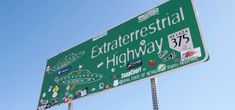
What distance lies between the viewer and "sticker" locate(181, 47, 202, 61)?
3668 mm

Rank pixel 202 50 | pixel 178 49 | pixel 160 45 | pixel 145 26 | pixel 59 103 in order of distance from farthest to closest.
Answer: pixel 59 103 < pixel 145 26 < pixel 160 45 < pixel 178 49 < pixel 202 50

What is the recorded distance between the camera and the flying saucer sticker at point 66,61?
549 centimetres

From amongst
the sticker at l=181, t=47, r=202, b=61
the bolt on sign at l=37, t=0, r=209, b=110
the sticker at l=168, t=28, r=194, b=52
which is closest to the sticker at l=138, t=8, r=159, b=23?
the bolt on sign at l=37, t=0, r=209, b=110

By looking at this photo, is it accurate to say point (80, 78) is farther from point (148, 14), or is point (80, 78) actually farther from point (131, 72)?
point (148, 14)

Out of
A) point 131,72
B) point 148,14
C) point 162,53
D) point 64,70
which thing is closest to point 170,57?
point 162,53

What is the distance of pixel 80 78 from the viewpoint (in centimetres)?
507

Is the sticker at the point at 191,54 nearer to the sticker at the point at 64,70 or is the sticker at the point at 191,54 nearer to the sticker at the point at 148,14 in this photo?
the sticker at the point at 148,14

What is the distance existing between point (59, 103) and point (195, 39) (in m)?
2.57

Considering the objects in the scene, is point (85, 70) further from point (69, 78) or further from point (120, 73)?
point (120, 73)

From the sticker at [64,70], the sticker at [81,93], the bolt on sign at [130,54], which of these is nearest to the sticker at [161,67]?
the bolt on sign at [130,54]

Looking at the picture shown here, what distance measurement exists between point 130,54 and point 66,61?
166 centimetres

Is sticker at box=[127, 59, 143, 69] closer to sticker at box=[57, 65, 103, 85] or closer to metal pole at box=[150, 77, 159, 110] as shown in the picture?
metal pole at box=[150, 77, 159, 110]

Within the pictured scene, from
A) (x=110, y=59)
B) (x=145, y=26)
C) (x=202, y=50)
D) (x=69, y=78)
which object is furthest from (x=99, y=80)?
(x=202, y=50)

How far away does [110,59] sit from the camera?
4.73 metres
